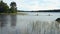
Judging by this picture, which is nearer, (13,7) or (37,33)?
(37,33)

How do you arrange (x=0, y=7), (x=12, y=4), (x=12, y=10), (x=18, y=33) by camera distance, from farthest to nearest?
(x=12, y=4)
(x=12, y=10)
(x=0, y=7)
(x=18, y=33)

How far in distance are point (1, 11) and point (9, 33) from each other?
87.9m

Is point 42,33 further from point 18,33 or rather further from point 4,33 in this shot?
point 4,33

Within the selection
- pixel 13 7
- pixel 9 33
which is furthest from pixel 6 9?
pixel 9 33

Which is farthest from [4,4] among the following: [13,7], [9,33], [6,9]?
[9,33]

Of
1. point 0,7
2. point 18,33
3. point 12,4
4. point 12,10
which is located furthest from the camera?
point 12,4

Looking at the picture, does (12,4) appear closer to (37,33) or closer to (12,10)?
(12,10)

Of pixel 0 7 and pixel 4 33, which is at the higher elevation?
pixel 4 33

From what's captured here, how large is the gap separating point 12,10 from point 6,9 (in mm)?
8940

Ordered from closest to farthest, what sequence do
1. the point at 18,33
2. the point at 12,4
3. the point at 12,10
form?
the point at 18,33, the point at 12,10, the point at 12,4

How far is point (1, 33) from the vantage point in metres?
20.8

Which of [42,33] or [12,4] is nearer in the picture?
[42,33]

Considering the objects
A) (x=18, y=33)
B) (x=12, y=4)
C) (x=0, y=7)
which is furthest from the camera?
(x=12, y=4)

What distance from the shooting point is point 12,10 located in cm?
11606
